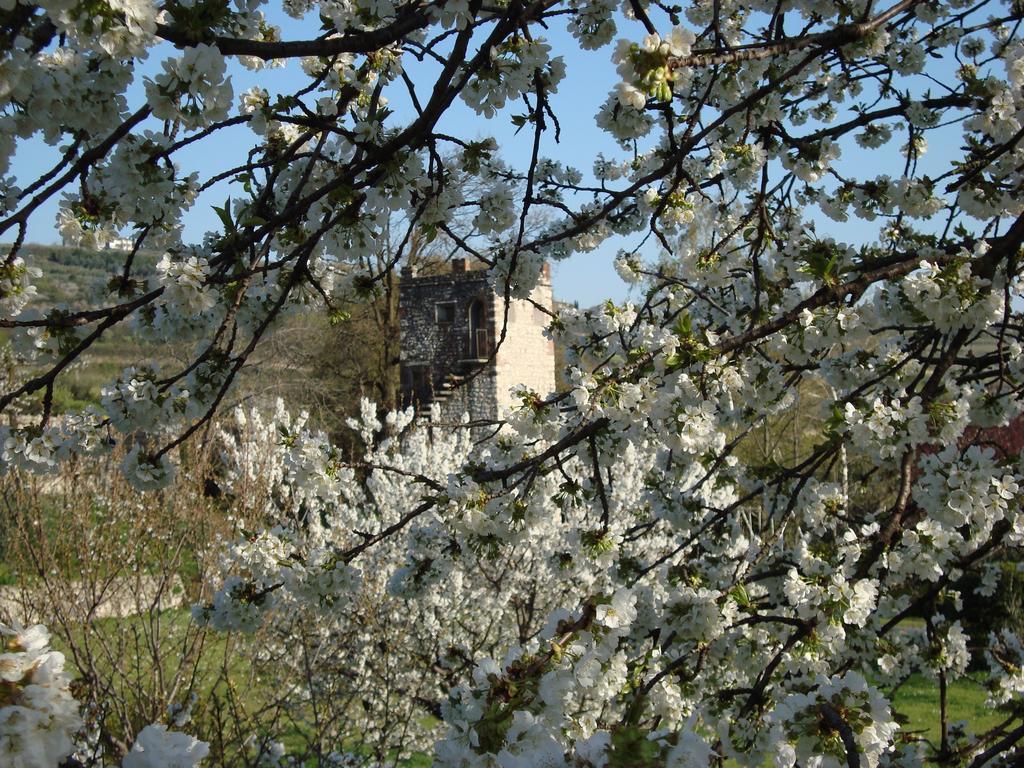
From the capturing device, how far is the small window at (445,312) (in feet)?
76.5

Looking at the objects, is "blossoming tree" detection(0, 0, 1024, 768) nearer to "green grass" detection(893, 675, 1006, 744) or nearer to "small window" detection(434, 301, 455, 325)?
"green grass" detection(893, 675, 1006, 744)

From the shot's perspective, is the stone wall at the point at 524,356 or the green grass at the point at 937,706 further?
the stone wall at the point at 524,356

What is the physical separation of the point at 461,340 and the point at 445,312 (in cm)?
106

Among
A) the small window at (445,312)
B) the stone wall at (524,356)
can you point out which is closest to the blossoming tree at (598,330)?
the stone wall at (524,356)

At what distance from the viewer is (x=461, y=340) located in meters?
23.1

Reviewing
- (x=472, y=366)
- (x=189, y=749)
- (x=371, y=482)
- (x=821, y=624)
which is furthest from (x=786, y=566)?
(x=472, y=366)

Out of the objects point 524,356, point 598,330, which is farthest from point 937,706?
point 524,356

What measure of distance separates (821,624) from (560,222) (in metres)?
2.12

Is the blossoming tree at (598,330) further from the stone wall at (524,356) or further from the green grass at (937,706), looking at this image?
the stone wall at (524,356)

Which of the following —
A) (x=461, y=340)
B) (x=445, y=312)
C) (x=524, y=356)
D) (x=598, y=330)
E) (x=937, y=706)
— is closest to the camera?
(x=598, y=330)

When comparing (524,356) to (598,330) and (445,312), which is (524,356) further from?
(598,330)

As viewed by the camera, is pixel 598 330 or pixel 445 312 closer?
pixel 598 330

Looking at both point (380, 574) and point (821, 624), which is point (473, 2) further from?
point (380, 574)

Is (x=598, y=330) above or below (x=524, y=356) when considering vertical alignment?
below
